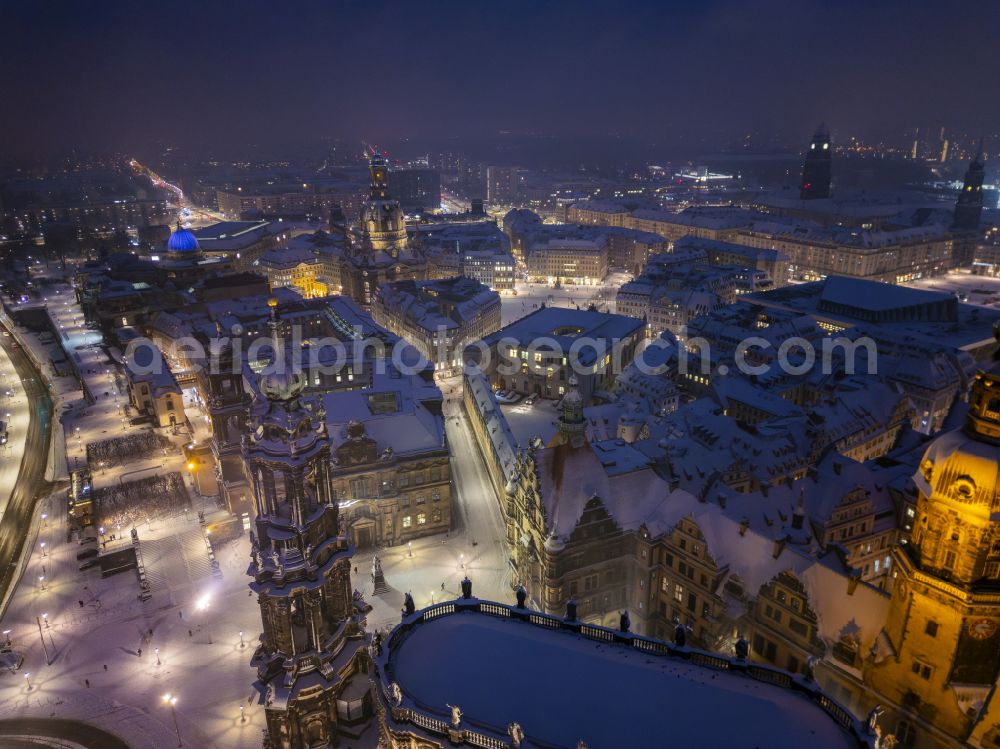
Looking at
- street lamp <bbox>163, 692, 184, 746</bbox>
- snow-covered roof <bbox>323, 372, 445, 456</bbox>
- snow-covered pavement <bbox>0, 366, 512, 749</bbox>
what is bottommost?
snow-covered pavement <bbox>0, 366, 512, 749</bbox>

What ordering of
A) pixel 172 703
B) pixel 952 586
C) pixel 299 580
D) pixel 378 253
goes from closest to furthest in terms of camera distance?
pixel 952 586
pixel 299 580
pixel 172 703
pixel 378 253

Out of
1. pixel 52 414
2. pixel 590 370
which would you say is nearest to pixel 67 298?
pixel 52 414

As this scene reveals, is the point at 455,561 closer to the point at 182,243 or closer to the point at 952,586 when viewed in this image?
the point at 952,586

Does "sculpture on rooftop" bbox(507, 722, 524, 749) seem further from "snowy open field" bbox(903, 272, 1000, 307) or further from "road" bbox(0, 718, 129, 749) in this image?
"snowy open field" bbox(903, 272, 1000, 307)

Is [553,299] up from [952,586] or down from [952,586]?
down

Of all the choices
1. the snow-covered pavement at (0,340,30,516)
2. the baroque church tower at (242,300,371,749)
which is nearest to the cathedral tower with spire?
the snow-covered pavement at (0,340,30,516)

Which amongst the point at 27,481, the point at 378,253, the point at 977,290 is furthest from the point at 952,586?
the point at 977,290

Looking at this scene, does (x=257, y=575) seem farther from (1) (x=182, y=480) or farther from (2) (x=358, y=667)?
(1) (x=182, y=480)

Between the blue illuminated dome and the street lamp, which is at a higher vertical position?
the blue illuminated dome
